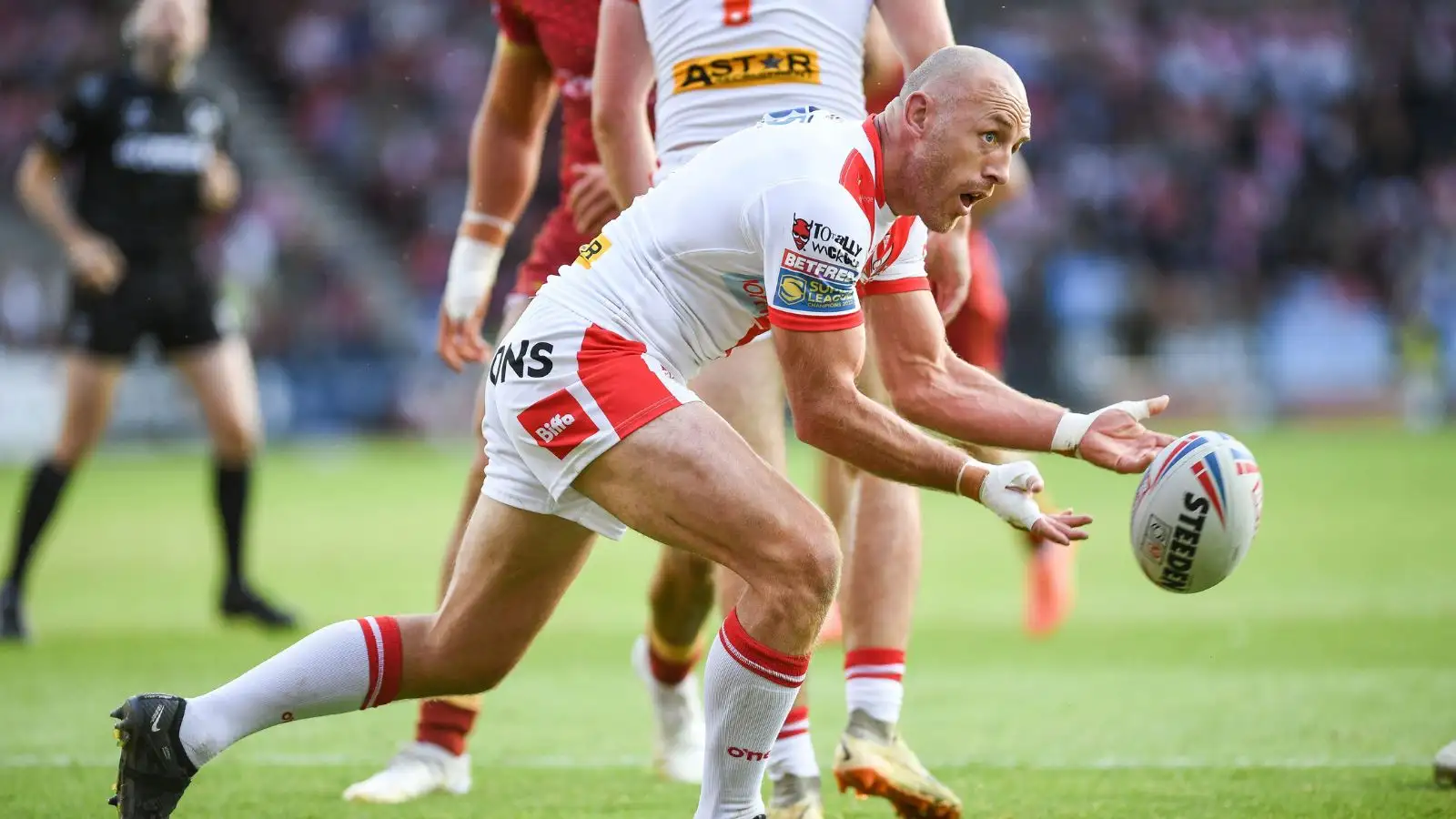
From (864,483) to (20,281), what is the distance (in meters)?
19.8

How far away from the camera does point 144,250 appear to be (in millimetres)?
9078

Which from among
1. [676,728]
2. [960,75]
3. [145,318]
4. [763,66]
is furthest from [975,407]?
[145,318]

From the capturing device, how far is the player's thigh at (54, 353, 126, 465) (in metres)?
8.65

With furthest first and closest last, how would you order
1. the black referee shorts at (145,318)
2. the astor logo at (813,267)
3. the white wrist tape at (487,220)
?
the black referee shorts at (145,318)
the white wrist tape at (487,220)
the astor logo at (813,267)

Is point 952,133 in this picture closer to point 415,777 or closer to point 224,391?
point 415,777

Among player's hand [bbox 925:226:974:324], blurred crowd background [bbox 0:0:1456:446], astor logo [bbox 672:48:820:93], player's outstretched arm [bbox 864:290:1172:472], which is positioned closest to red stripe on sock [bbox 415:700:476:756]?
player's outstretched arm [bbox 864:290:1172:472]

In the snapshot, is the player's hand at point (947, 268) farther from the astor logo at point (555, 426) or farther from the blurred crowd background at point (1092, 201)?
the blurred crowd background at point (1092, 201)

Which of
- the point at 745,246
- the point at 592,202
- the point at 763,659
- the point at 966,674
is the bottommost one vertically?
the point at 966,674

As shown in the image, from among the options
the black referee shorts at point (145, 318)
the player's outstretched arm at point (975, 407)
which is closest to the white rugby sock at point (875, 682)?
the player's outstretched arm at point (975, 407)

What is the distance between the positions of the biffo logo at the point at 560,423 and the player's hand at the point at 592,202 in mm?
1638

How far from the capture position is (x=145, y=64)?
29.6 feet

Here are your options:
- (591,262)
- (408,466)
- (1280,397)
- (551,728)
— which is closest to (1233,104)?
(1280,397)

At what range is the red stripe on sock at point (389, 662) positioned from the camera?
13.5 feet

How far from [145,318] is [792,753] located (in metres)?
5.39
